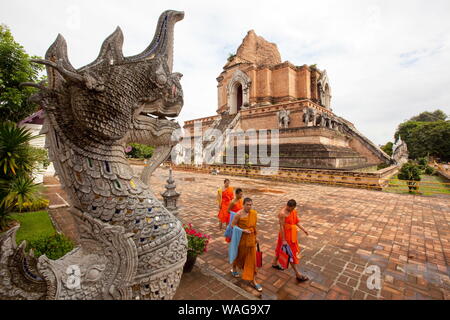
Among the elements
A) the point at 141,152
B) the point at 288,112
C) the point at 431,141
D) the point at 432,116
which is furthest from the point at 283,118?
the point at 432,116

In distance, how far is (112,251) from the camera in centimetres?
176

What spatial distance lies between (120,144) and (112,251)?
36.5 inches

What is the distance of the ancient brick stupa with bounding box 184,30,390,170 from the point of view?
16.2 m

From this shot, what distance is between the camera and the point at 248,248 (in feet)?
10.6

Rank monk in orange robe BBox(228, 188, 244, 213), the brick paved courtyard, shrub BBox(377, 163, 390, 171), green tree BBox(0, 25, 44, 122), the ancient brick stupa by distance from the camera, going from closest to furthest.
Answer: the brick paved courtyard
monk in orange robe BBox(228, 188, 244, 213)
green tree BBox(0, 25, 44, 122)
the ancient brick stupa
shrub BBox(377, 163, 390, 171)

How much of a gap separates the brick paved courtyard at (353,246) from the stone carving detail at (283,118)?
11.4 meters

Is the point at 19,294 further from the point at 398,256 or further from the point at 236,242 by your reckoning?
the point at 398,256

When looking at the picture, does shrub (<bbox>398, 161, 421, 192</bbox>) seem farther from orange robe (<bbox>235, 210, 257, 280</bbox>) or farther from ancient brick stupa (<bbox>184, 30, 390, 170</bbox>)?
orange robe (<bbox>235, 210, 257, 280</bbox>)

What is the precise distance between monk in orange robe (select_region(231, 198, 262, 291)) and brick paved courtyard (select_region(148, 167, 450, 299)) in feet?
0.74

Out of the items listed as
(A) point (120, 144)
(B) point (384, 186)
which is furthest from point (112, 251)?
(B) point (384, 186)

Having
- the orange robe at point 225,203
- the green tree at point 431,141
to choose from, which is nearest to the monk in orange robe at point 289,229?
the orange robe at point 225,203

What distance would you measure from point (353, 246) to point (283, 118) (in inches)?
631

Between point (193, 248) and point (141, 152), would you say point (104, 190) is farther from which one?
point (141, 152)

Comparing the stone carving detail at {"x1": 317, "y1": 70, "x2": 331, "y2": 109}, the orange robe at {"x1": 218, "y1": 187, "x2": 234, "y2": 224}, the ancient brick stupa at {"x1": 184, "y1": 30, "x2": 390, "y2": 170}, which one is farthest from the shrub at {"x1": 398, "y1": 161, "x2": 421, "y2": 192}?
the stone carving detail at {"x1": 317, "y1": 70, "x2": 331, "y2": 109}
